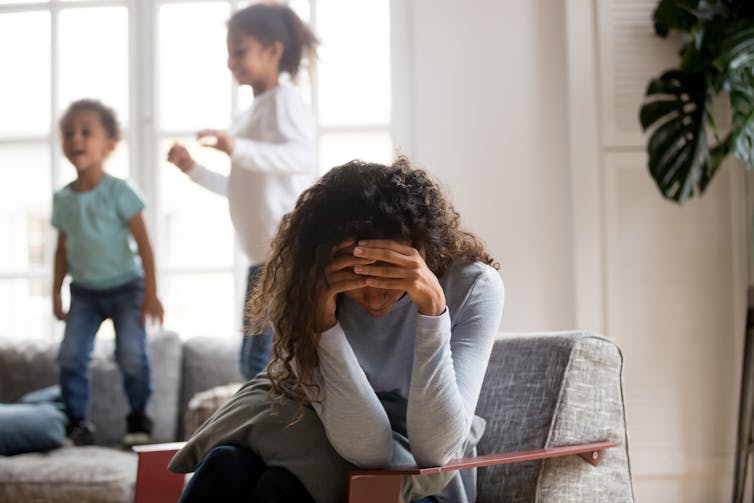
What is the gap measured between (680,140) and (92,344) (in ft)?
6.92

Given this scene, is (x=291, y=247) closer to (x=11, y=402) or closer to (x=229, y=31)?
(x=229, y=31)

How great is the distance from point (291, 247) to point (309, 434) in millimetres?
313

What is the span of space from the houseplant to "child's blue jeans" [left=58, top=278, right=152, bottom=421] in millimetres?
1801

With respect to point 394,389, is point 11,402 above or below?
Result: below

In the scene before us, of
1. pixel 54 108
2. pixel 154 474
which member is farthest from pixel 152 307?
pixel 154 474

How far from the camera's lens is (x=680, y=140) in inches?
129

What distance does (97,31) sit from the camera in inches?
156

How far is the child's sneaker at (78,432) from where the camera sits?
10.7ft

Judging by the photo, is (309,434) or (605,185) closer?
(309,434)

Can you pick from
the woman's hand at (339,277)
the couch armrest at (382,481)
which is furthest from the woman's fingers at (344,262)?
the couch armrest at (382,481)

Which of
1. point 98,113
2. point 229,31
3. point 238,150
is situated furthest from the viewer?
point 98,113

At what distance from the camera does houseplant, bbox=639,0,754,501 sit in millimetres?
3029

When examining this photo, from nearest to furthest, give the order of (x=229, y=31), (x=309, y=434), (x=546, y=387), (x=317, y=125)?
1. (x=309, y=434)
2. (x=546, y=387)
3. (x=229, y=31)
4. (x=317, y=125)

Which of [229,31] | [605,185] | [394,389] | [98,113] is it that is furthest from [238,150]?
[605,185]
